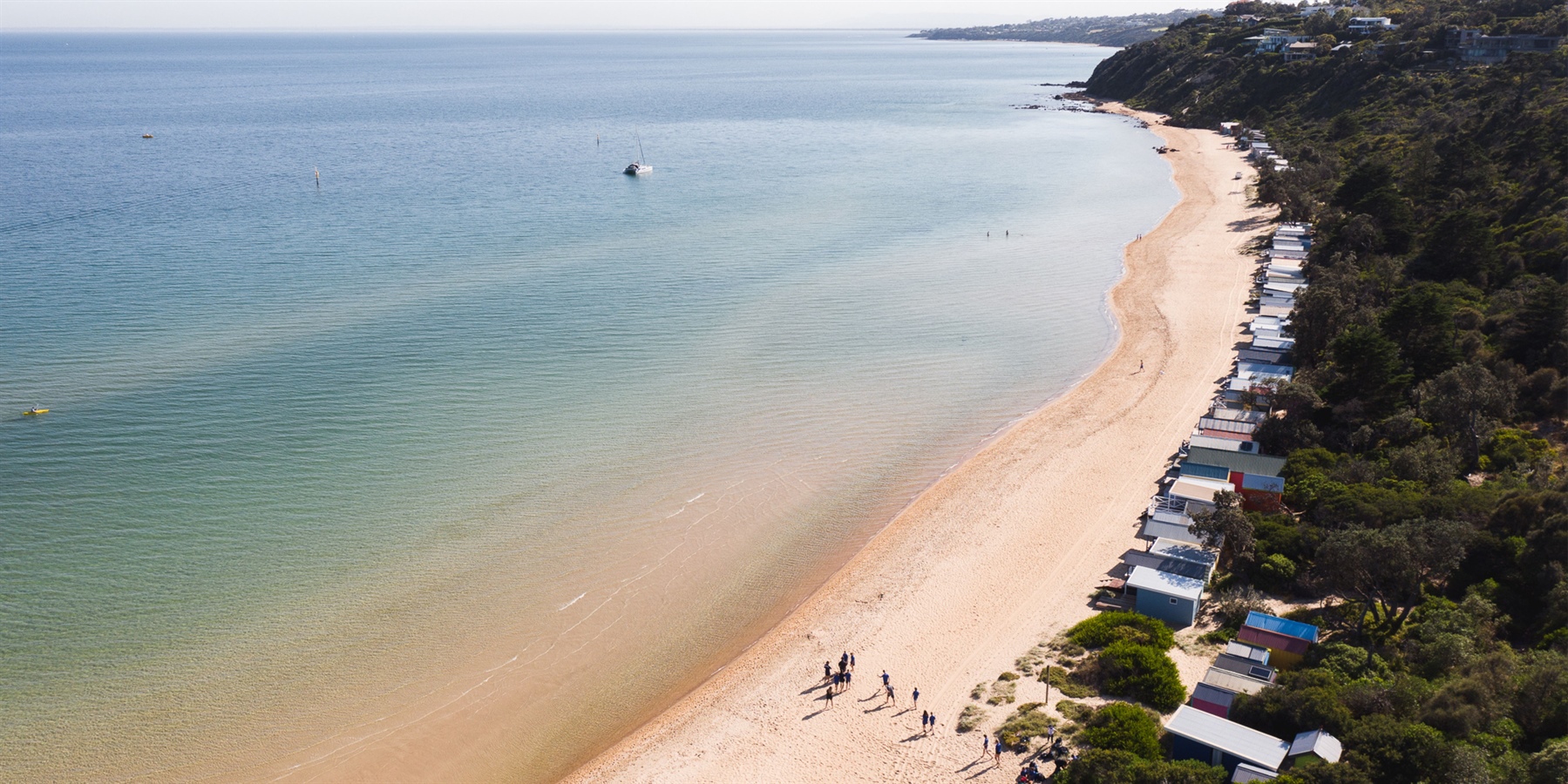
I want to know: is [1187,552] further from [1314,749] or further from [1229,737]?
[1314,749]

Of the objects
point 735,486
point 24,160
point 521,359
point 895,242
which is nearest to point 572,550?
point 735,486

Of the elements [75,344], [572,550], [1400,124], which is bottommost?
[572,550]

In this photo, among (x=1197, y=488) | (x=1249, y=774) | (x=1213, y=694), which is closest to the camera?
(x=1249, y=774)

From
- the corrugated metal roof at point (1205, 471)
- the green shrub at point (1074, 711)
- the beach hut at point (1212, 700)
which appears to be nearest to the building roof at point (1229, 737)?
the beach hut at point (1212, 700)

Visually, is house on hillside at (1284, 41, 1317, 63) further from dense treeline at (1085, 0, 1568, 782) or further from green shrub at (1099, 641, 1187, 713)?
green shrub at (1099, 641, 1187, 713)

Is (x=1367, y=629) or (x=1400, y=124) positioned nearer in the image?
(x=1367, y=629)

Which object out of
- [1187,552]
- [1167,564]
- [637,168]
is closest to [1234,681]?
[1167,564]

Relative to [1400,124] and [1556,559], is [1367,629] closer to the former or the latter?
[1556,559]
